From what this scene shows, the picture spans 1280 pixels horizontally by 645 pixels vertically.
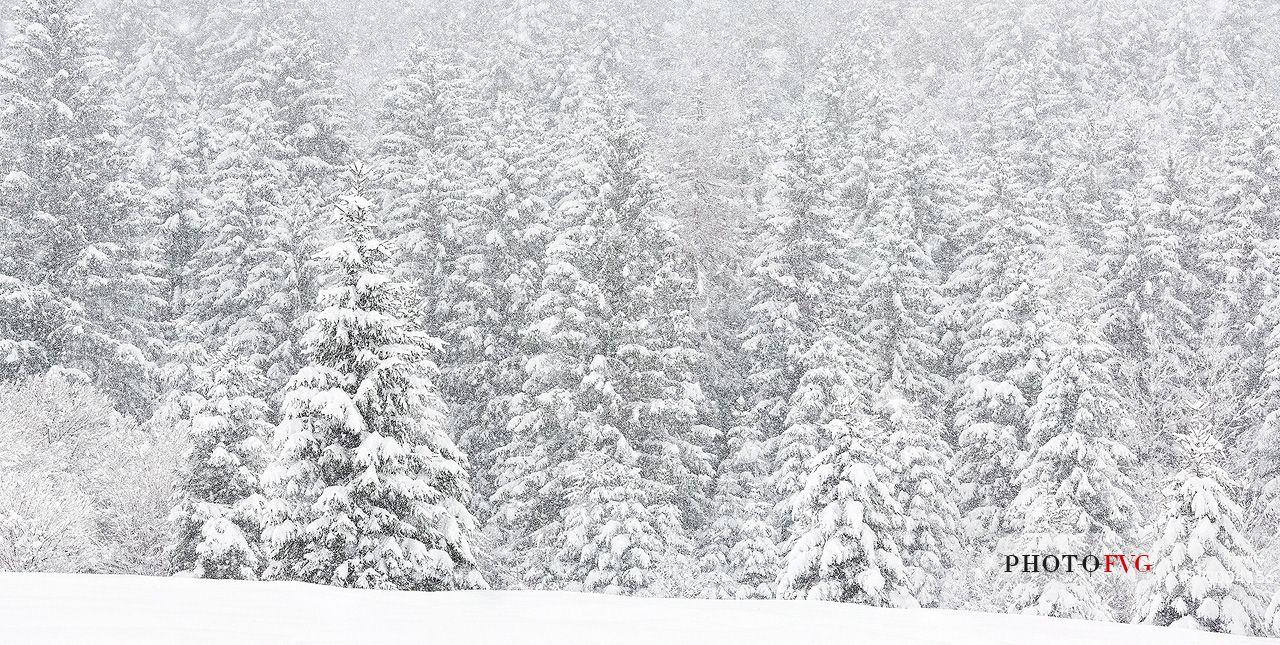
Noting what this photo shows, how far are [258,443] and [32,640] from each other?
17.5m

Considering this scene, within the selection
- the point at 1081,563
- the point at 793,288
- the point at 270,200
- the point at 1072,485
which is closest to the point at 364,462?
the point at 1081,563

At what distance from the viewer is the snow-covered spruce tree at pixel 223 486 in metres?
21.2

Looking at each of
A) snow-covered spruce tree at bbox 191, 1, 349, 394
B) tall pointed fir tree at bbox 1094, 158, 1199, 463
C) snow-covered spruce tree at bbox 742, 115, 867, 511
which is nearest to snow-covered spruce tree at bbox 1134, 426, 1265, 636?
snow-covered spruce tree at bbox 742, 115, 867, 511

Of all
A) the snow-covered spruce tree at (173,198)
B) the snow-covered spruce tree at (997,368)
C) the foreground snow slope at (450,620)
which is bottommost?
the foreground snow slope at (450,620)

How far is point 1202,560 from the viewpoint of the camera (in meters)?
22.4

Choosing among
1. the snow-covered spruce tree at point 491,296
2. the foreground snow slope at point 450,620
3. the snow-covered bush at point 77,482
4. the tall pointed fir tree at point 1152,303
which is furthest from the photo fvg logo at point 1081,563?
the foreground snow slope at point 450,620

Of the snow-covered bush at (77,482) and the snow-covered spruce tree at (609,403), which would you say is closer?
the snow-covered bush at (77,482)

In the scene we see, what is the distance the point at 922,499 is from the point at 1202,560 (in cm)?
811

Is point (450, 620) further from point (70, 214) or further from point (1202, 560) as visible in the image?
point (70, 214)

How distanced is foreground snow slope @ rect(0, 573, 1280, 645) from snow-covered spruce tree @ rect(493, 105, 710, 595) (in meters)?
20.4

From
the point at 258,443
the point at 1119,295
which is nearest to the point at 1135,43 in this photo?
the point at 1119,295

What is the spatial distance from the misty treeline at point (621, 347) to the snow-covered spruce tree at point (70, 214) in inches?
5.2

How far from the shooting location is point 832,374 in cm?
3189

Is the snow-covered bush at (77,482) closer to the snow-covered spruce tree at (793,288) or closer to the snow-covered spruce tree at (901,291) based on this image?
the snow-covered spruce tree at (793,288)
